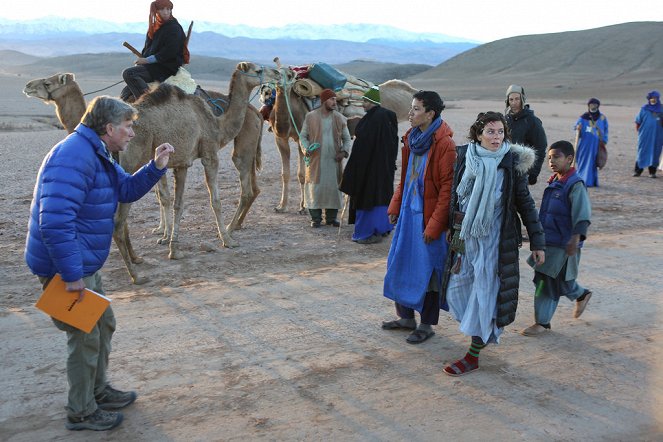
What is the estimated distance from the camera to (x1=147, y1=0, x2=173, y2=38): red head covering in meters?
7.86

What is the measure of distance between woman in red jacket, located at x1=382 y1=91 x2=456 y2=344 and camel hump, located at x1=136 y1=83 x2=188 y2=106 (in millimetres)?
3196

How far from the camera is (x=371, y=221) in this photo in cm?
858

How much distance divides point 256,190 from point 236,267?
199 centimetres

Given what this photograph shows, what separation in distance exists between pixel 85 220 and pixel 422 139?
8.00 feet

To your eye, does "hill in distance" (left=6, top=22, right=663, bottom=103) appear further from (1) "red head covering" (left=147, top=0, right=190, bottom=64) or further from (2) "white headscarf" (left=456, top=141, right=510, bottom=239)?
(2) "white headscarf" (left=456, top=141, right=510, bottom=239)

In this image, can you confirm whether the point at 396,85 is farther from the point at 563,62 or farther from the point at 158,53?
the point at 563,62

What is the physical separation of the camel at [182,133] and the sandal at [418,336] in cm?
284

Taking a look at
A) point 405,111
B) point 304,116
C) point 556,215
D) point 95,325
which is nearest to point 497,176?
point 556,215

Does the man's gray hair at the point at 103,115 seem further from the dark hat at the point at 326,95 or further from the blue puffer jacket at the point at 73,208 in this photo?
the dark hat at the point at 326,95

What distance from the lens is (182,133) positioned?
24.6 ft

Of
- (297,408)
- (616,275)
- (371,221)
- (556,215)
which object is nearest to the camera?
(297,408)

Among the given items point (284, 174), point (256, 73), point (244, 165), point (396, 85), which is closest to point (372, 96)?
point (256, 73)

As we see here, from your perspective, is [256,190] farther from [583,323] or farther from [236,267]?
[583,323]

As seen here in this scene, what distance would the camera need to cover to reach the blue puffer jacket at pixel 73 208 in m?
3.52
